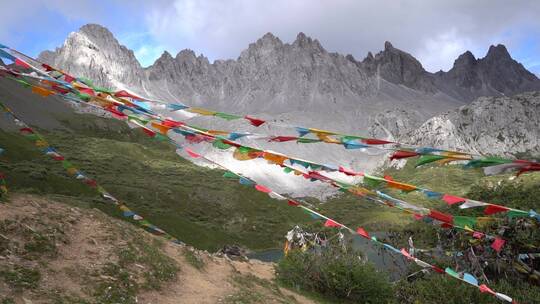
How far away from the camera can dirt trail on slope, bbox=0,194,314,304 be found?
519 inches

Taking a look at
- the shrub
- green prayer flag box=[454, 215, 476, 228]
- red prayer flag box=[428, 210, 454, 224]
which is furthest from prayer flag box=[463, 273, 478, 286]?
the shrub

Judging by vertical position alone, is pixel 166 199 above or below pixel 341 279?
below

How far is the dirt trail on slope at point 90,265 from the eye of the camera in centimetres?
1317

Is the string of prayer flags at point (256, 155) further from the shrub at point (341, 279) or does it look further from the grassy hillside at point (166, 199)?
the grassy hillside at point (166, 199)

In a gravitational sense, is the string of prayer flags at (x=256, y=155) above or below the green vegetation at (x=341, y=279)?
above

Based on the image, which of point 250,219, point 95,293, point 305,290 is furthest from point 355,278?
point 250,219

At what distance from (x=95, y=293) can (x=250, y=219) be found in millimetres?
166088

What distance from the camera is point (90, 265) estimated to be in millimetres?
15352

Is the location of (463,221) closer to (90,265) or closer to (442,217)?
(442,217)

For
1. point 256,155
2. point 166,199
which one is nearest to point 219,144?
point 256,155

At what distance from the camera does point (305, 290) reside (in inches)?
1171

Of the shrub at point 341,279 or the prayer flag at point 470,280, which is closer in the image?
the prayer flag at point 470,280

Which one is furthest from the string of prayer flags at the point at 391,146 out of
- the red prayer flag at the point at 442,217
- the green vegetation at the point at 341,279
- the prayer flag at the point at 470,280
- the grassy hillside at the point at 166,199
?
the grassy hillside at the point at 166,199

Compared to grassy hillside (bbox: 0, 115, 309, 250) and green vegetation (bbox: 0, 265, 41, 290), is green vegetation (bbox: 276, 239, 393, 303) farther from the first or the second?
grassy hillside (bbox: 0, 115, 309, 250)
